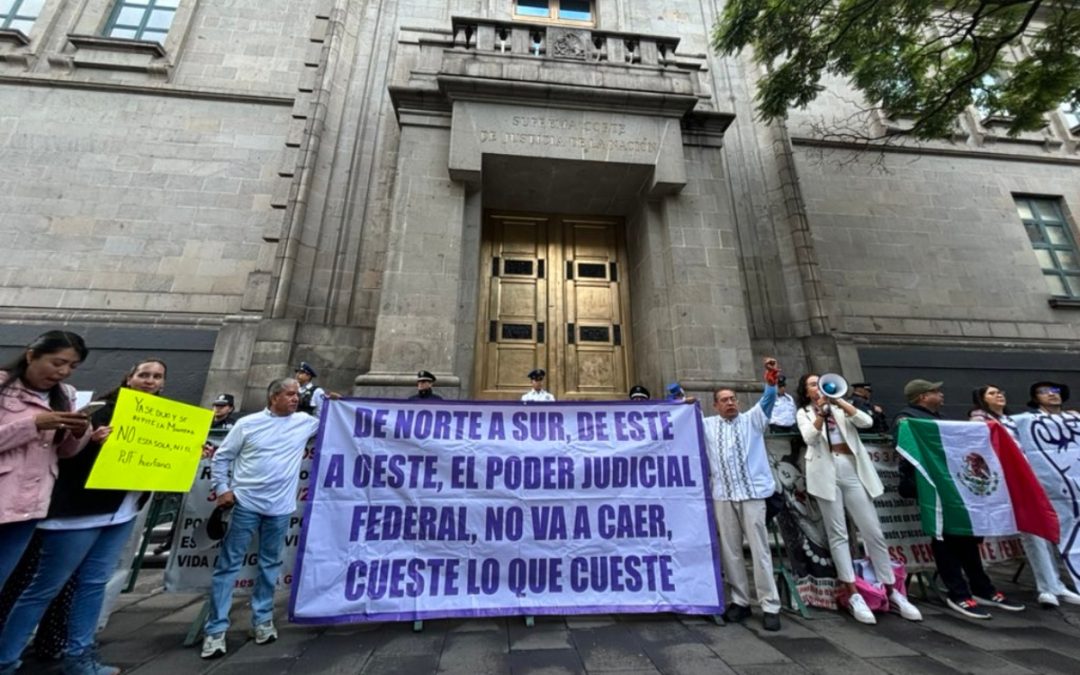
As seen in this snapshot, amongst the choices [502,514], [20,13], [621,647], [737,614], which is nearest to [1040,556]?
[737,614]

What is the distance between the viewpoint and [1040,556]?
4.36 m

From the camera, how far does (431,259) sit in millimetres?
7125

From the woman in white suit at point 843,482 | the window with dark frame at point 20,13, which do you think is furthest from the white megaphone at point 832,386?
the window with dark frame at point 20,13

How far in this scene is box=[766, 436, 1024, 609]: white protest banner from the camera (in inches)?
159

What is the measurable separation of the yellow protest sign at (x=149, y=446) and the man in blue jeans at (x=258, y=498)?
214 millimetres

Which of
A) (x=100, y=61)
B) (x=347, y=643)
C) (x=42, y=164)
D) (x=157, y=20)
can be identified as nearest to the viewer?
(x=347, y=643)

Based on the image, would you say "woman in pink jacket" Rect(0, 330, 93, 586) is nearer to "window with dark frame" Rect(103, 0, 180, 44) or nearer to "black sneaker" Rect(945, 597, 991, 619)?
"black sneaker" Rect(945, 597, 991, 619)

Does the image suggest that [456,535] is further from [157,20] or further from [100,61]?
[157,20]

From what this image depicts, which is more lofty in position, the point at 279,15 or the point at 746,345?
the point at 279,15

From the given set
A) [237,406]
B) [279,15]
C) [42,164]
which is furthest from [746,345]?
[42,164]

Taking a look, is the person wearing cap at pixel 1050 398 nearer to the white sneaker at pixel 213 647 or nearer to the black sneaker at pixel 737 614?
the black sneaker at pixel 737 614

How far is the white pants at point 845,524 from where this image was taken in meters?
3.96

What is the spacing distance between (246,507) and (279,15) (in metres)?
12.9

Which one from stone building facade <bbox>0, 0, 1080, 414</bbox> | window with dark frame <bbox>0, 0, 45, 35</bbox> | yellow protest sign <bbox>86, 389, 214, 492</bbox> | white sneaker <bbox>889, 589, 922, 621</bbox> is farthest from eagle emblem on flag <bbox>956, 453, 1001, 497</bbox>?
window with dark frame <bbox>0, 0, 45, 35</bbox>
